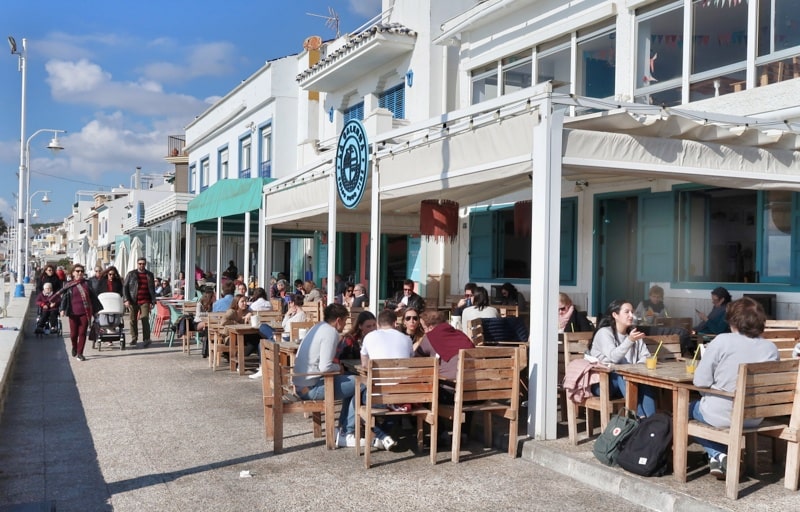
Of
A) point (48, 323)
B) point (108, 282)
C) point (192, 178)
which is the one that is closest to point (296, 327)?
point (108, 282)

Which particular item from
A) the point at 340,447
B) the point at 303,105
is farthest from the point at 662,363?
the point at 303,105

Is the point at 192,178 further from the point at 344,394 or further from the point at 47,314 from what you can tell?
the point at 344,394

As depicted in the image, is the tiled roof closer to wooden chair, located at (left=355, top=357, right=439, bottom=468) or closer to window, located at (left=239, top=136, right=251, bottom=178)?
window, located at (left=239, top=136, right=251, bottom=178)

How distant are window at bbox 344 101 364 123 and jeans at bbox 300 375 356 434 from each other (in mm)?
13096

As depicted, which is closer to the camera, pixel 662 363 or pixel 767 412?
pixel 767 412

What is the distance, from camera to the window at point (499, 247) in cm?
1294

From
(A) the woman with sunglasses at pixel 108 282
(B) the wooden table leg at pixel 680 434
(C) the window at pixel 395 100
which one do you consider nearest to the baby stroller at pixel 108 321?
(A) the woman with sunglasses at pixel 108 282

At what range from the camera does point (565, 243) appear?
42.0 feet

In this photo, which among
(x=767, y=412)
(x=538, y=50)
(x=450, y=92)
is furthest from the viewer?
(x=450, y=92)

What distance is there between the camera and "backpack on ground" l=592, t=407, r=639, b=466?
5586mm

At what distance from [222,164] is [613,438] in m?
24.4

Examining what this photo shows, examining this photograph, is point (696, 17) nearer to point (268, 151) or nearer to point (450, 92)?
point (450, 92)

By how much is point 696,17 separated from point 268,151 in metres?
15.3

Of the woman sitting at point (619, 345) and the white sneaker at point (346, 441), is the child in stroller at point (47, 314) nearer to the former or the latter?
the white sneaker at point (346, 441)
